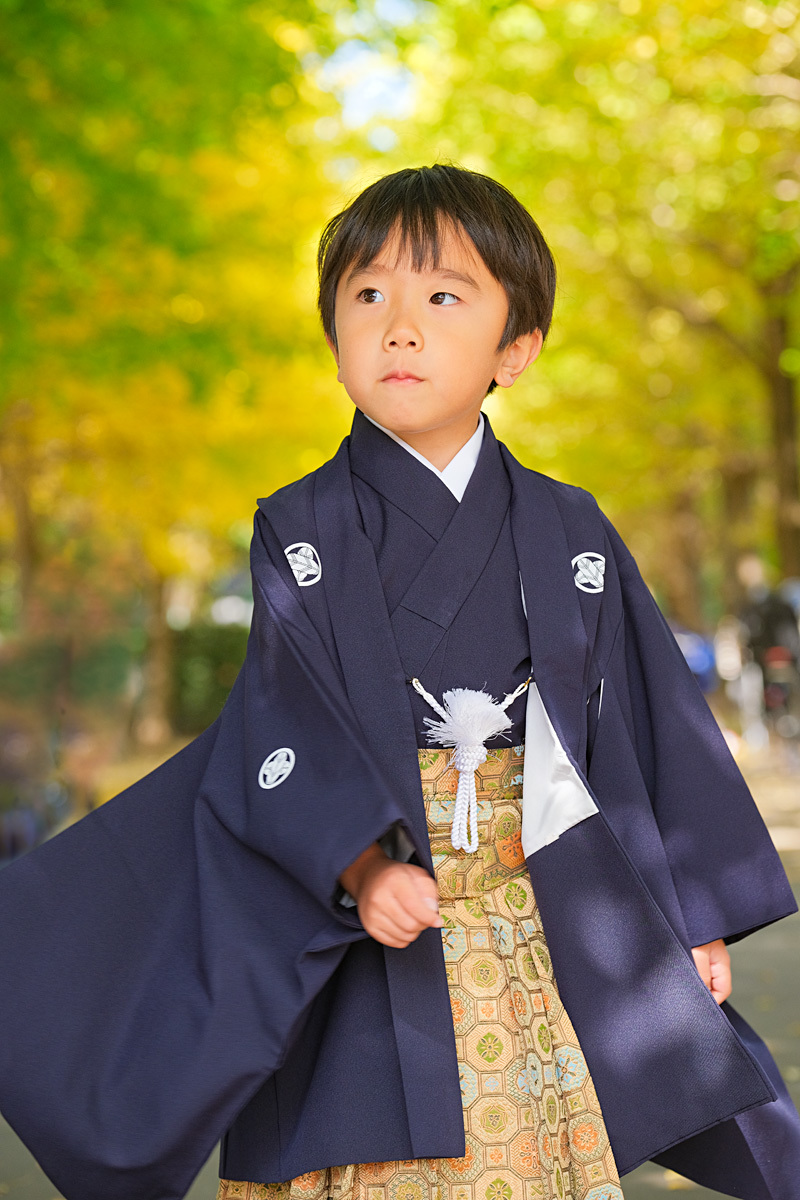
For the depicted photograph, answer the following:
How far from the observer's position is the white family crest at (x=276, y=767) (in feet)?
6.97

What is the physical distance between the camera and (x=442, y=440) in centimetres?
246

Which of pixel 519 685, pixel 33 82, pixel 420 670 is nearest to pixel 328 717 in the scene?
pixel 420 670

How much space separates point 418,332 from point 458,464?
11.4 inches

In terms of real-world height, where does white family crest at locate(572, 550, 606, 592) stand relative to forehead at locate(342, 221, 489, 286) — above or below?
below

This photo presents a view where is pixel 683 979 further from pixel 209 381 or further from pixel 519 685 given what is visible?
pixel 209 381

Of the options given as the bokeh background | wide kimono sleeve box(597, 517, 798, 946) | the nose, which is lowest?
wide kimono sleeve box(597, 517, 798, 946)

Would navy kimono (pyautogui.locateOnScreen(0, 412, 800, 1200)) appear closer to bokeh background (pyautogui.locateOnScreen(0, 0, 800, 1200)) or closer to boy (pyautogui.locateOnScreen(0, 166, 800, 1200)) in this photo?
boy (pyautogui.locateOnScreen(0, 166, 800, 1200))

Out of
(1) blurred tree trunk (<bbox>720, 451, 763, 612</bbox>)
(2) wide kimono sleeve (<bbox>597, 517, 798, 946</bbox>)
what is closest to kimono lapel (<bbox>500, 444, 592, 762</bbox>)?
(2) wide kimono sleeve (<bbox>597, 517, 798, 946</bbox>)

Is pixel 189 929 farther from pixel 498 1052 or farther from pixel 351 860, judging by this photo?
pixel 498 1052

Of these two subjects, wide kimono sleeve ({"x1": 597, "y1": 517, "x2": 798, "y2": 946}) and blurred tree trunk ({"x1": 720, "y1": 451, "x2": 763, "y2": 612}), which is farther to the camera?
blurred tree trunk ({"x1": 720, "y1": 451, "x2": 763, "y2": 612})

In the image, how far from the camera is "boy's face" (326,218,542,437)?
2.29 meters

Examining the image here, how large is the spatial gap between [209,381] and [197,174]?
1.88 metres

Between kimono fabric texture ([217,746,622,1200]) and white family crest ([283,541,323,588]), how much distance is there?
36cm

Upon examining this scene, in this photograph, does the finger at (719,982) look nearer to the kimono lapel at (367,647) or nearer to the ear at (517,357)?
the kimono lapel at (367,647)
